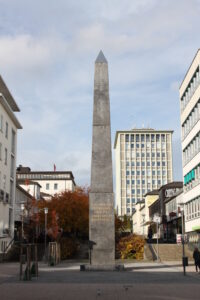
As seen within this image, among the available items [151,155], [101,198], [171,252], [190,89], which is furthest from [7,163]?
[151,155]

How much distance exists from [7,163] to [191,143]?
21115 millimetres

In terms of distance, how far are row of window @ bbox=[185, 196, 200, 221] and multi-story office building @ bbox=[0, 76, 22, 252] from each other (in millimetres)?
20391

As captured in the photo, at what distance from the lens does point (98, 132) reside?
1104 inches

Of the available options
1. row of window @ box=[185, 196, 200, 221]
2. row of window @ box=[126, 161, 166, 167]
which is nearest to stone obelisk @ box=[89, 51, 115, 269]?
row of window @ box=[185, 196, 200, 221]

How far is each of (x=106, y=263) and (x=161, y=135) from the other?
14384 cm

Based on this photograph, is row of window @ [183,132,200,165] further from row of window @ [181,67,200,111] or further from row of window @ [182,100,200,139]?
row of window @ [181,67,200,111]

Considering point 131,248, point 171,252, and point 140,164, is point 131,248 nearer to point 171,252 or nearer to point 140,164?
point 171,252

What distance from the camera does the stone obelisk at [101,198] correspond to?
26891mm

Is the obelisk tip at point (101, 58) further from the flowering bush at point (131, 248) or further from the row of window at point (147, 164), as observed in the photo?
the row of window at point (147, 164)

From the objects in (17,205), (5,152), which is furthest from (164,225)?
(5,152)

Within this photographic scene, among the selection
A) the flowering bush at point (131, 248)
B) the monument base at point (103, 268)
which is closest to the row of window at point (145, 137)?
the flowering bush at point (131, 248)

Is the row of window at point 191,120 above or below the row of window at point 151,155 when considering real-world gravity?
below

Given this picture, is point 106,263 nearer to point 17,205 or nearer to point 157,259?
point 157,259

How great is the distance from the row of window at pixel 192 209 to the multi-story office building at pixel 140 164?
107 m
